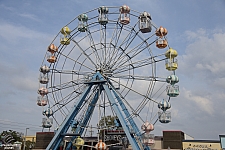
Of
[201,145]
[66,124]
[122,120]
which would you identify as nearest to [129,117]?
[122,120]

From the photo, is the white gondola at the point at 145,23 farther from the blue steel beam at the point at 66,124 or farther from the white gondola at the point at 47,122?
the white gondola at the point at 47,122

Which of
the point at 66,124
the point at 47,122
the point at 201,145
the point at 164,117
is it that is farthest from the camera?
the point at 201,145

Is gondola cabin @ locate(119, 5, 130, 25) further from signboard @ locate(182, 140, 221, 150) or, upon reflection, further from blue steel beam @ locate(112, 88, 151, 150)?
signboard @ locate(182, 140, 221, 150)

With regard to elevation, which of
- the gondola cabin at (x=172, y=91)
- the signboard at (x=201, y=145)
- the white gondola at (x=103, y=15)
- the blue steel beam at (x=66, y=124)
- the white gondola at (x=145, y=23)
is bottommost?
the signboard at (x=201, y=145)

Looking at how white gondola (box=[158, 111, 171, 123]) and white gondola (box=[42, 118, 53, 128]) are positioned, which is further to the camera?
white gondola (box=[42, 118, 53, 128])


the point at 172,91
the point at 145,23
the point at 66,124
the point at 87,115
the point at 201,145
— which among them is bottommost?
the point at 201,145

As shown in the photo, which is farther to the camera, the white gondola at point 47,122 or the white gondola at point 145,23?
the white gondola at point 47,122

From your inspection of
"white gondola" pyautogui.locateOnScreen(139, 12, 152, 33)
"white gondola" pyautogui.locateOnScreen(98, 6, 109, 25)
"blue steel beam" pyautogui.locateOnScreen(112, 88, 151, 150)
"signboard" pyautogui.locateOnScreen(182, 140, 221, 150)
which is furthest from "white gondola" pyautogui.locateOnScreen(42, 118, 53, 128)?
"signboard" pyautogui.locateOnScreen(182, 140, 221, 150)

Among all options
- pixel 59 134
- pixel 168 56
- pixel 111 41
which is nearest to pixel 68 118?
pixel 59 134

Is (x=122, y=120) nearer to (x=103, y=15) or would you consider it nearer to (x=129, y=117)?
(x=129, y=117)

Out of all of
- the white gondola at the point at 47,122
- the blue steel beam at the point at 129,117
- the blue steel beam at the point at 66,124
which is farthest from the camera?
the white gondola at the point at 47,122

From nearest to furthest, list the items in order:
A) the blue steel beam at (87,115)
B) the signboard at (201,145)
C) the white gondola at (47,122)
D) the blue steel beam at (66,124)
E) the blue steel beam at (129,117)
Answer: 1. the blue steel beam at (129,117)
2. the blue steel beam at (66,124)
3. the blue steel beam at (87,115)
4. the white gondola at (47,122)
5. the signboard at (201,145)

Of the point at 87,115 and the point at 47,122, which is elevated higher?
the point at 87,115

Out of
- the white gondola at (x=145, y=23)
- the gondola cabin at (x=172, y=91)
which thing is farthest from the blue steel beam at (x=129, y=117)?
the white gondola at (x=145, y=23)
